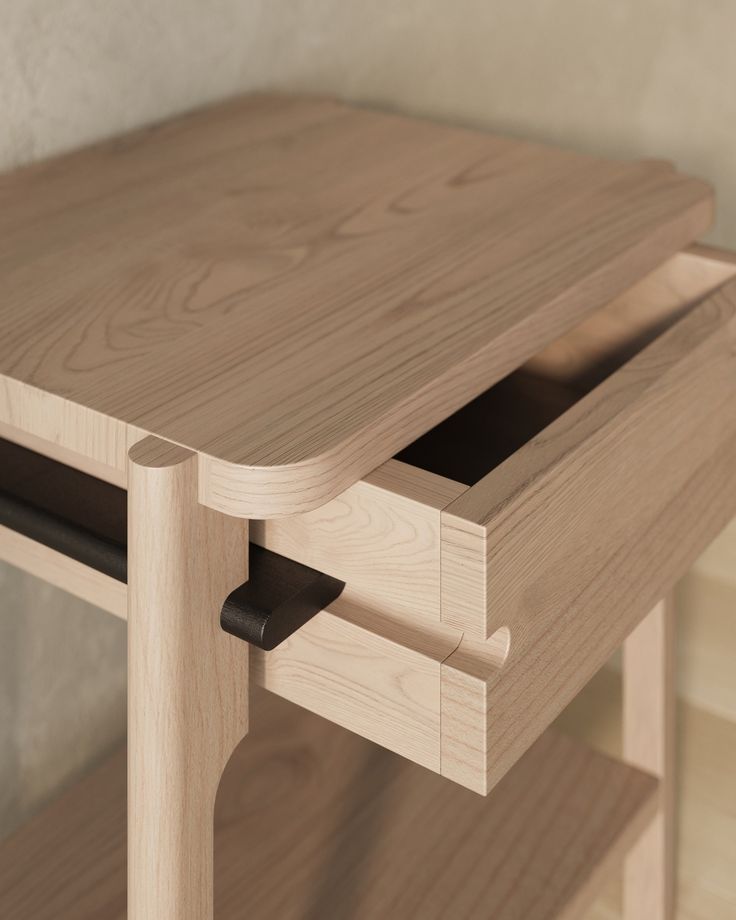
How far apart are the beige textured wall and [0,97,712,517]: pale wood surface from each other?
50 millimetres

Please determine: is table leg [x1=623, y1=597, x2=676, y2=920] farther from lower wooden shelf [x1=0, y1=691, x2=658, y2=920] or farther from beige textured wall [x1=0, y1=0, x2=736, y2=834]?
beige textured wall [x1=0, y1=0, x2=736, y2=834]

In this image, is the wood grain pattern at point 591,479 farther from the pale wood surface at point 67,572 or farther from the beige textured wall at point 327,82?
the beige textured wall at point 327,82

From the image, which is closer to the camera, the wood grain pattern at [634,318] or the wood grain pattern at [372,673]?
the wood grain pattern at [372,673]

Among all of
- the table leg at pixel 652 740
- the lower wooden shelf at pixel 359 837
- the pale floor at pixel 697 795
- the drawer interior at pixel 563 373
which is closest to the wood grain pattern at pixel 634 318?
the drawer interior at pixel 563 373

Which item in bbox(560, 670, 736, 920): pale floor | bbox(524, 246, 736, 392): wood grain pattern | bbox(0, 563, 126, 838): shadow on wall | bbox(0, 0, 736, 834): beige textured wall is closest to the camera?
bbox(524, 246, 736, 392): wood grain pattern

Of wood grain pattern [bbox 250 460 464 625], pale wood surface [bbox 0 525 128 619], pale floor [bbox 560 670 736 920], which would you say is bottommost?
pale floor [bbox 560 670 736 920]

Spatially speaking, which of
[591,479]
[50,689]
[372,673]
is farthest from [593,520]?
[50,689]

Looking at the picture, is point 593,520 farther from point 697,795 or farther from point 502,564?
point 697,795

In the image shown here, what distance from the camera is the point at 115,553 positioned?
0.57 metres

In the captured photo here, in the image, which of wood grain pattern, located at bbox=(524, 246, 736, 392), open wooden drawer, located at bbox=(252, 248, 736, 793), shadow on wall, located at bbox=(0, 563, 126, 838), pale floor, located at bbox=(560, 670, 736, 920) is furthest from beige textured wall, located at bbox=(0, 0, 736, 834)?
pale floor, located at bbox=(560, 670, 736, 920)

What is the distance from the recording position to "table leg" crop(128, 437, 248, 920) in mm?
493

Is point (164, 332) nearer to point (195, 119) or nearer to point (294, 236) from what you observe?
point (294, 236)

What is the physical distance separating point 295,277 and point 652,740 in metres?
0.57

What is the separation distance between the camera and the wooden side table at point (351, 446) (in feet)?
1.69
